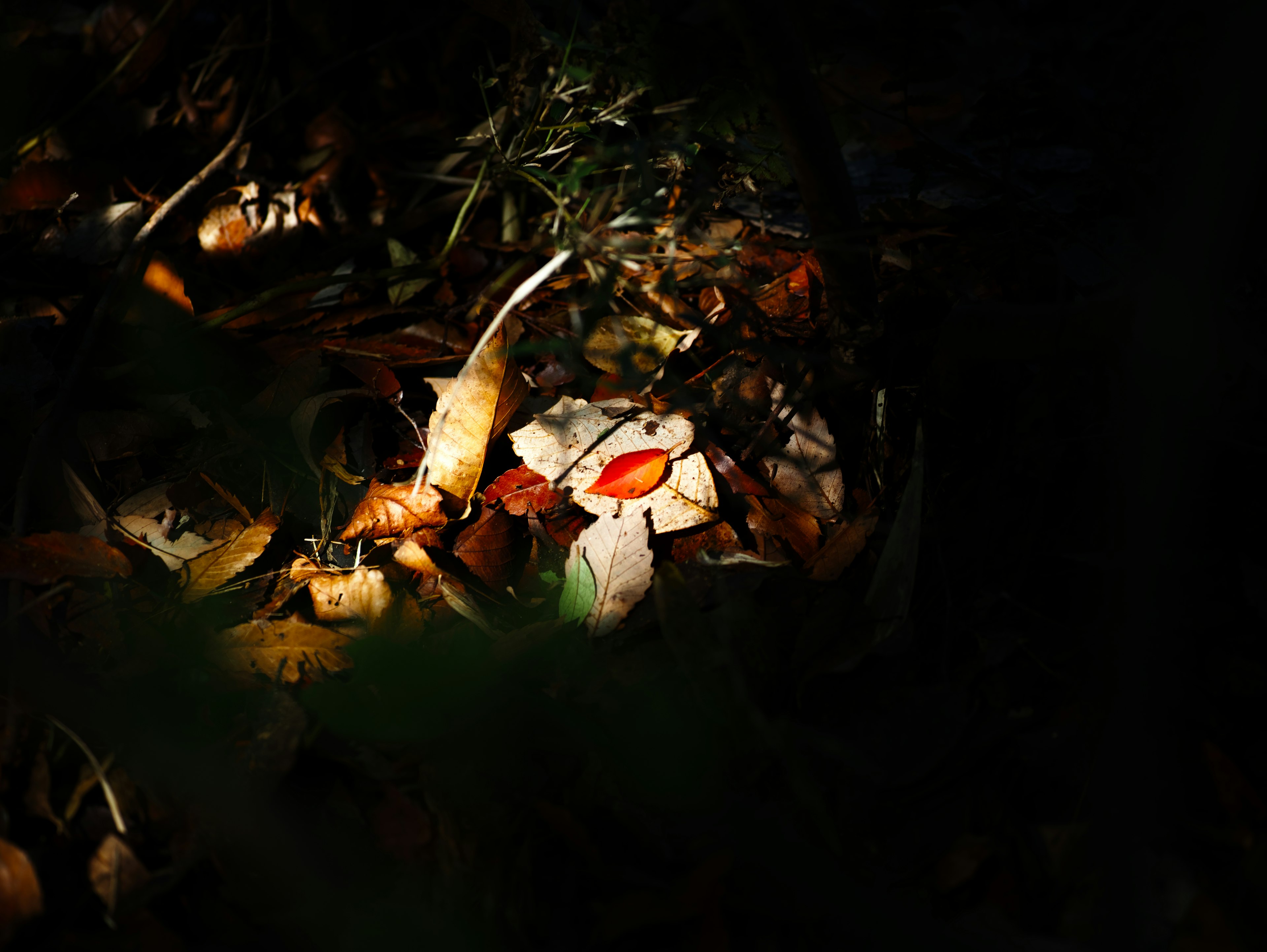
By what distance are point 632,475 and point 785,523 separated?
33 cm

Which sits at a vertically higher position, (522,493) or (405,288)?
(405,288)

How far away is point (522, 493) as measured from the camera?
1.59m

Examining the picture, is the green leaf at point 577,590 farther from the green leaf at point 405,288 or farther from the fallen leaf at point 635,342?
the green leaf at point 405,288

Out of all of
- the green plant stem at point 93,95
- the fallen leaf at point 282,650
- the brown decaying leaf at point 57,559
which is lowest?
the fallen leaf at point 282,650

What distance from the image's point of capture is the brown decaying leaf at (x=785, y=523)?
1475mm

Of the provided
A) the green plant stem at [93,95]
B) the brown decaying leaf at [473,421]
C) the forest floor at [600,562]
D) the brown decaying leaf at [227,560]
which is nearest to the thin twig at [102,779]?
the forest floor at [600,562]

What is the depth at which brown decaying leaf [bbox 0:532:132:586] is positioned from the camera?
1.39m

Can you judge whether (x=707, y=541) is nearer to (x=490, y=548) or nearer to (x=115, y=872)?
(x=490, y=548)

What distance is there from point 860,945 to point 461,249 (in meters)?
1.87

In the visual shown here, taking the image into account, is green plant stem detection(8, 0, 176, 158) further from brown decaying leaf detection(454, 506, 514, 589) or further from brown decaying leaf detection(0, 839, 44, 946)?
brown decaying leaf detection(0, 839, 44, 946)

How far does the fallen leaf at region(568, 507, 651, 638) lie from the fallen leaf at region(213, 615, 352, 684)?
1.48 feet

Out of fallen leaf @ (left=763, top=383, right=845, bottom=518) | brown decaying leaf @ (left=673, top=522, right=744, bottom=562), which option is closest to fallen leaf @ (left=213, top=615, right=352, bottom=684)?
brown decaying leaf @ (left=673, top=522, right=744, bottom=562)

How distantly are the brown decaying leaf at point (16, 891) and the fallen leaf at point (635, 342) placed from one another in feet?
4.01

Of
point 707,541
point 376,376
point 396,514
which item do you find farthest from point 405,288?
point 707,541
